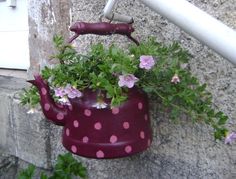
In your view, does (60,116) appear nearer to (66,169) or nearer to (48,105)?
(48,105)

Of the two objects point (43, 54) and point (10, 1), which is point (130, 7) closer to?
point (43, 54)

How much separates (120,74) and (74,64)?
15 cm

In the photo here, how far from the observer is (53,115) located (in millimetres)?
1046

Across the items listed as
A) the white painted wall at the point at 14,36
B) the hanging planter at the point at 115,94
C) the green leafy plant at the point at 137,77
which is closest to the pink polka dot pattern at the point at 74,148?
the hanging planter at the point at 115,94

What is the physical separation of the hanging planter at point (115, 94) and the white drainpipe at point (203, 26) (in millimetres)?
133

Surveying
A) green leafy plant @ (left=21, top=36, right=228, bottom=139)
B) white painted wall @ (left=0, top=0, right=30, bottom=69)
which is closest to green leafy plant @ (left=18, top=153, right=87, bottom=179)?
green leafy plant @ (left=21, top=36, right=228, bottom=139)

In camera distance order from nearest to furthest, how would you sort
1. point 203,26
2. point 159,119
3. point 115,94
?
1. point 203,26
2. point 115,94
3. point 159,119

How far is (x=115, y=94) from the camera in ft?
2.92

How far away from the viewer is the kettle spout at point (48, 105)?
3.38 feet

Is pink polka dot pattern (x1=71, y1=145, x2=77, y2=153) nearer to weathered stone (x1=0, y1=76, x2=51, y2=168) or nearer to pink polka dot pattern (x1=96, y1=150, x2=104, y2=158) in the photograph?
pink polka dot pattern (x1=96, y1=150, x2=104, y2=158)

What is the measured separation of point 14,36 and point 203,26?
58.6 inches

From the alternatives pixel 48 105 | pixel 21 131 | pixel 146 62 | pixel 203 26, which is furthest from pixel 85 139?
pixel 21 131

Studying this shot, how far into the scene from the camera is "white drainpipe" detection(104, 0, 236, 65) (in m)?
0.78

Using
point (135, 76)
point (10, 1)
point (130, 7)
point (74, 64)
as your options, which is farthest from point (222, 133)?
point (10, 1)
